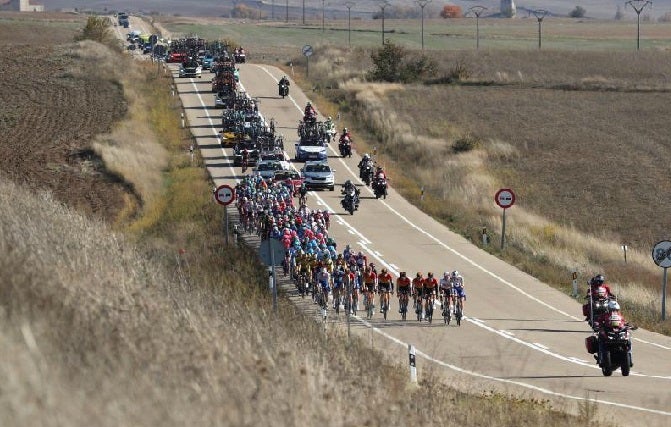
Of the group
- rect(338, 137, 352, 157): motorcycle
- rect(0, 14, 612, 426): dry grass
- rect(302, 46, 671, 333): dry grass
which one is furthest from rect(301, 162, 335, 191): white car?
rect(0, 14, 612, 426): dry grass

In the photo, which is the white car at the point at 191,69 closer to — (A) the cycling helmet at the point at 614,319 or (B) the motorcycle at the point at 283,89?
(B) the motorcycle at the point at 283,89

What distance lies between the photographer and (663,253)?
30.2m

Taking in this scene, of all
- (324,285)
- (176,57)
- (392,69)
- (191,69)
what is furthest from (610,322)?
(176,57)

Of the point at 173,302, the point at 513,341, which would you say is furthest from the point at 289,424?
the point at 513,341

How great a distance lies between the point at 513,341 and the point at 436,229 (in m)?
17.6

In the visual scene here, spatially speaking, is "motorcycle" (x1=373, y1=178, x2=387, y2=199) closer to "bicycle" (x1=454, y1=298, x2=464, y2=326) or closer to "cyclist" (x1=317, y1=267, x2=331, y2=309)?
"cyclist" (x1=317, y1=267, x2=331, y2=309)

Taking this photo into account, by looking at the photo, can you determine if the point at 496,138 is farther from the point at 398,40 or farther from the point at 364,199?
the point at 398,40

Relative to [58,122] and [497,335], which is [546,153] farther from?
[497,335]

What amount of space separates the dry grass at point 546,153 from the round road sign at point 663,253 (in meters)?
1.36

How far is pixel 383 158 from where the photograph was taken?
64.8 m

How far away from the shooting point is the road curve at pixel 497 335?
22.6 meters

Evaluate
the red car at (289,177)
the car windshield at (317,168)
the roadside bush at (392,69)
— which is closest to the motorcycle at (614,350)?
the red car at (289,177)

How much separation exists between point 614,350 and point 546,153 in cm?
4623

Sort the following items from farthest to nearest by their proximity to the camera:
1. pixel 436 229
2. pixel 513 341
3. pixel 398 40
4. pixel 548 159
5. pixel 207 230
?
pixel 398 40
pixel 548 159
pixel 436 229
pixel 207 230
pixel 513 341
